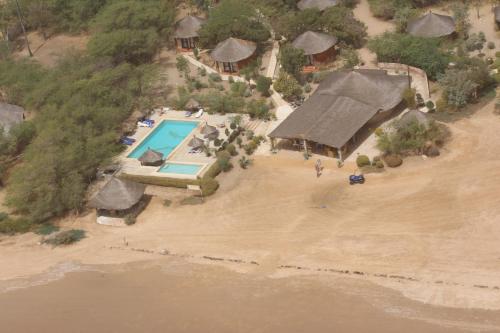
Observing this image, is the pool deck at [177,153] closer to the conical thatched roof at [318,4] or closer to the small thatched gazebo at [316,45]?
the small thatched gazebo at [316,45]

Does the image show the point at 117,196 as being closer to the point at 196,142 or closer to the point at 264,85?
the point at 196,142

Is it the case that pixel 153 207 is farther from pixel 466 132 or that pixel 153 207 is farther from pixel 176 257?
pixel 466 132

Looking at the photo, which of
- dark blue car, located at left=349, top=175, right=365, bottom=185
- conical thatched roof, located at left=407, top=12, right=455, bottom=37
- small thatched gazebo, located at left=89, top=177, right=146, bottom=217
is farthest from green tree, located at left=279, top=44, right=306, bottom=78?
small thatched gazebo, located at left=89, top=177, right=146, bottom=217

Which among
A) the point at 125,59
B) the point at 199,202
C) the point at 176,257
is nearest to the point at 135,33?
the point at 125,59

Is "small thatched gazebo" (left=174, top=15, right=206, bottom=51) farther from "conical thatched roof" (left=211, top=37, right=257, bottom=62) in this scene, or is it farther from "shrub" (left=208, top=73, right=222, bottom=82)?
"shrub" (left=208, top=73, right=222, bottom=82)

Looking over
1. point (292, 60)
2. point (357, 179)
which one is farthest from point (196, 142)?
point (357, 179)

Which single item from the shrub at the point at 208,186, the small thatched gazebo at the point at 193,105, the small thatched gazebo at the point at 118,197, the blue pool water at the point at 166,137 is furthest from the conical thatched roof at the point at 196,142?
the small thatched gazebo at the point at 118,197

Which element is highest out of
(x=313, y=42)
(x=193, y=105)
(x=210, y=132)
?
(x=313, y=42)
